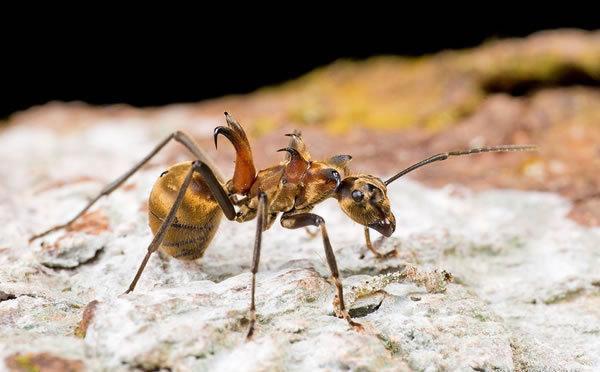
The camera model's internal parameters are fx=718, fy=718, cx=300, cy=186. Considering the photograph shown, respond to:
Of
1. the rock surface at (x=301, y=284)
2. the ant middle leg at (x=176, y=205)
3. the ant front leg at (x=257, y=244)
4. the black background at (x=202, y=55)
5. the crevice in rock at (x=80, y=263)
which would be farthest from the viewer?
the black background at (x=202, y=55)

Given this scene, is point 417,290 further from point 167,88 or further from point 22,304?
point 167,88

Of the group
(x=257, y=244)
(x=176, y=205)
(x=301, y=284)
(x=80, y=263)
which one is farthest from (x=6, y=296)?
(x=301, y=284)

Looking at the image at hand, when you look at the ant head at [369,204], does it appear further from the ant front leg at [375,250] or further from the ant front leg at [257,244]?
the ant front leg at [257,244]

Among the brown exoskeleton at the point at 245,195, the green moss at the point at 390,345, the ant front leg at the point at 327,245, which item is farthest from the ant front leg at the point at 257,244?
the green moss at the point at 390,345

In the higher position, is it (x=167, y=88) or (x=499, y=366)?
(x=167, y=88)

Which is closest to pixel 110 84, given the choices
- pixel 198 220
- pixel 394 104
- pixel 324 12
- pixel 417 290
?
pixel 324 12

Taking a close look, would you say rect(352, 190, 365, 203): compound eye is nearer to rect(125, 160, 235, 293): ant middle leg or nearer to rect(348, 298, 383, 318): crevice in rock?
rect(348, 298, 383, 318): crevice in rock

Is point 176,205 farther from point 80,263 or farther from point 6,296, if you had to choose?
point 6,296

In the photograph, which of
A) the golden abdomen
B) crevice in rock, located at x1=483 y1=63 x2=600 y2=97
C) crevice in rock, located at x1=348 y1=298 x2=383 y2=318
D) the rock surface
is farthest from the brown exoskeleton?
crevice in rock, located at x1=483 y1=63 x2=600 y2=97
